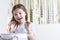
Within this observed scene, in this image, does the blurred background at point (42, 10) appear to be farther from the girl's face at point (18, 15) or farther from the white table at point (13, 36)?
the white table at point (13, 36)

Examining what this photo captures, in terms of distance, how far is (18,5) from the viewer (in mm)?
1080

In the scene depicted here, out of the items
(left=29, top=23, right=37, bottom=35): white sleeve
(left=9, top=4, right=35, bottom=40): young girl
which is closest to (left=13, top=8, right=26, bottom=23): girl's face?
(left=9, top=4, right=35, bottom=40): young girl

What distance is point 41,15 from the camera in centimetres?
107

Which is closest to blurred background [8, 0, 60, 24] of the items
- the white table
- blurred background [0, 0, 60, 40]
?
blurred background [0, 0, 60, 40]

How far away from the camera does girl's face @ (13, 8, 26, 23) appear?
107cm

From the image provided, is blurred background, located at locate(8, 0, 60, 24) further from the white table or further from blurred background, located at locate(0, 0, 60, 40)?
the white table

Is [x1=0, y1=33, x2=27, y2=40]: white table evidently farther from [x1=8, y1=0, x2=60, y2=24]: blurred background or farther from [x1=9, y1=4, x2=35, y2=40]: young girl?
[x1=8, y1=0, x2=60, y2=24]: blurred background

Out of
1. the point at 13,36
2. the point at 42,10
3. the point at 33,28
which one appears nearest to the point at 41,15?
the point at 42,10

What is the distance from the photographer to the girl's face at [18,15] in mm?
1066

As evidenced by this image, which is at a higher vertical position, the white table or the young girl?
the young girl

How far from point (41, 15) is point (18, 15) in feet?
0.76

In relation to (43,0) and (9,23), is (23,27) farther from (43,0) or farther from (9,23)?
(43,0)

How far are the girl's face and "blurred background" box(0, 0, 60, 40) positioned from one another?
0.17 ft

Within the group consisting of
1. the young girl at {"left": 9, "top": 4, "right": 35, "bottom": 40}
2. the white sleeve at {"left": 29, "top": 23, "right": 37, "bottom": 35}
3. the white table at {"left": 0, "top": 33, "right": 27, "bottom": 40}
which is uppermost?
the young girl at {"left": 9, "top": 4, "right": 35, "bottom": 40}
